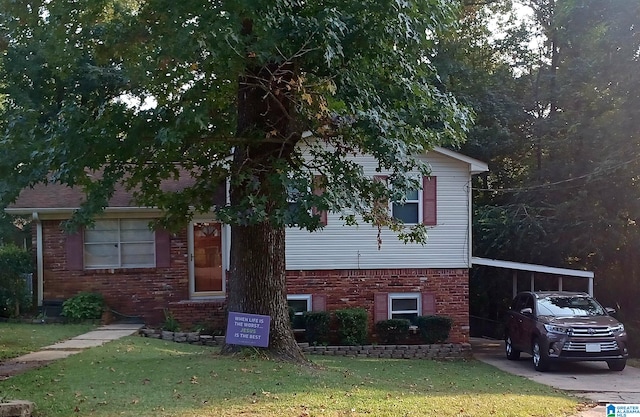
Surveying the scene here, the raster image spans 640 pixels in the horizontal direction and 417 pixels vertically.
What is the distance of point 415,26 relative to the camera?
32.9 ft

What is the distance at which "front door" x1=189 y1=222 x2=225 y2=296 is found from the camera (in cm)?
2086

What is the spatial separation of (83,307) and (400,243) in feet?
28.6

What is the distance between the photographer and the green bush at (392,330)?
1981cm

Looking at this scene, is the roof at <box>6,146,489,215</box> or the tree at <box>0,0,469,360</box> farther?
the roof at <box>6,146,489,215</box>

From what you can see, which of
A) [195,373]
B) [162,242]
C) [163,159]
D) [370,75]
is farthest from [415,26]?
[162,242]

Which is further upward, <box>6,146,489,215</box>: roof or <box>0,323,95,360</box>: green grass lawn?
<box>6,146,489,215</box>: roof

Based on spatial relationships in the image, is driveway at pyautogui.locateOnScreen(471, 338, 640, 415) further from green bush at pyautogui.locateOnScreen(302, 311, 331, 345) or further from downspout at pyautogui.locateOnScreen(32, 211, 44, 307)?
downspout at pyautogui.locateOnScreen(32, 211, 44, 307)

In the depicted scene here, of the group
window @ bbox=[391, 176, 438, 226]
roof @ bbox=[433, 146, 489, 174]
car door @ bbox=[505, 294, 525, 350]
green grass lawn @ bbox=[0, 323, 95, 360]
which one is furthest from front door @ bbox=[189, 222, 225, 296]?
car door @ bbox=[505, 294, 525, 350]

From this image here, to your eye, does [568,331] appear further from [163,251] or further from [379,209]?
[163,251]

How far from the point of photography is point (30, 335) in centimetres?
1608

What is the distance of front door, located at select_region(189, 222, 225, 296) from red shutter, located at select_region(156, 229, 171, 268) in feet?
2.50

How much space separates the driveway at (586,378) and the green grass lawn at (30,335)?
1005 cm

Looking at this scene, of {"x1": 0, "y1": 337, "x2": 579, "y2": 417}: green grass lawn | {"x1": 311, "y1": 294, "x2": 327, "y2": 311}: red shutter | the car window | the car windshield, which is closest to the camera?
{"x1": 0, "y1": 337, "x2": 579, "y2": 417}: green grass lawn

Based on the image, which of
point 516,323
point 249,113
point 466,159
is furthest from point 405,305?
point 249,113
